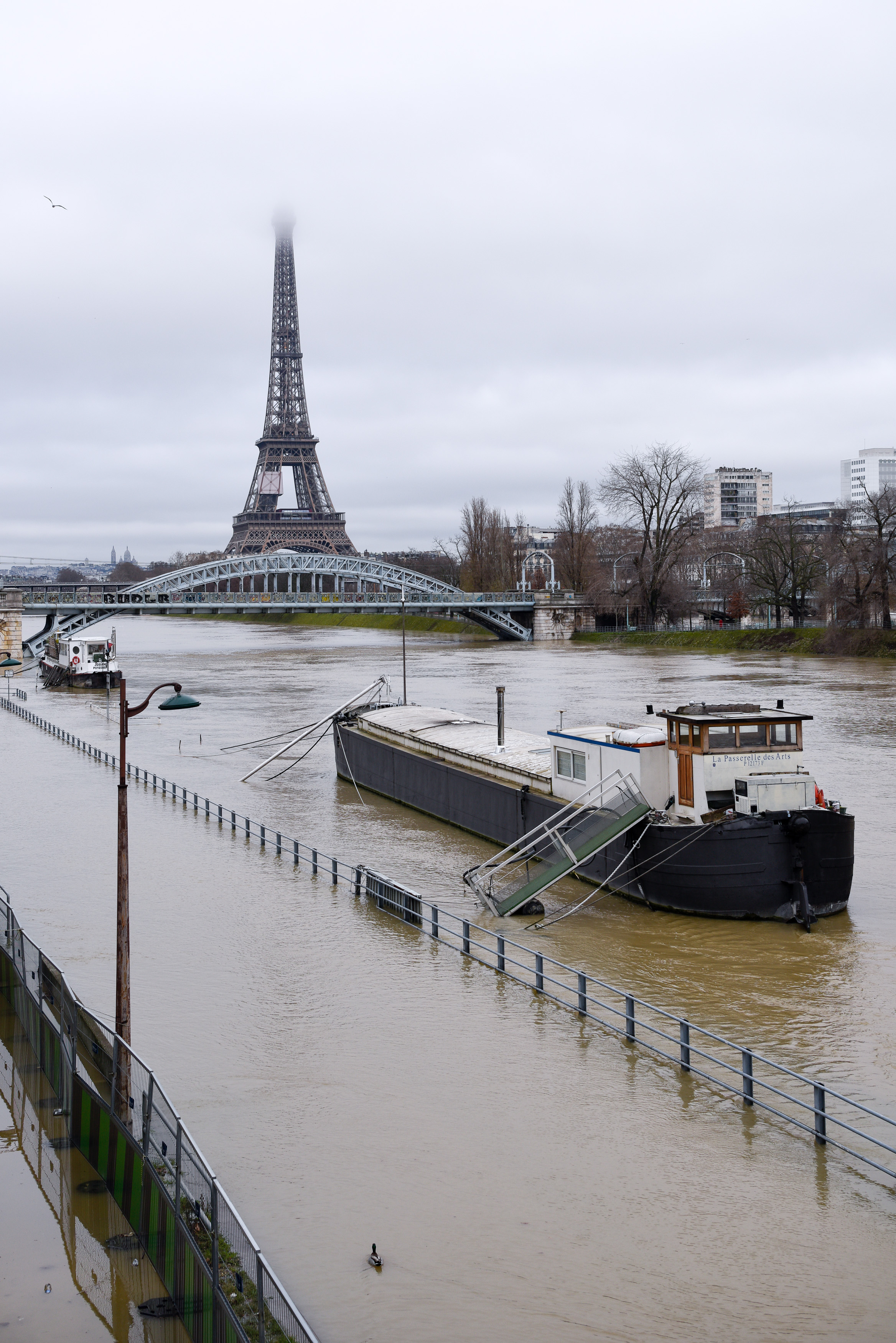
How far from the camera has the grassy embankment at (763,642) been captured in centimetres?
7869

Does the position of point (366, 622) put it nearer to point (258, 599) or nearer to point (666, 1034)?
point (258, 599)

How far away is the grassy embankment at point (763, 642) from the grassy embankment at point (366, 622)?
19.3 m

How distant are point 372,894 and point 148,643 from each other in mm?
109453

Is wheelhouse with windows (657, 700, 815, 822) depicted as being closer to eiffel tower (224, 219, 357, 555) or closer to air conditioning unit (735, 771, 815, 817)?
air conditioning unit (735, 771, 815, 817)

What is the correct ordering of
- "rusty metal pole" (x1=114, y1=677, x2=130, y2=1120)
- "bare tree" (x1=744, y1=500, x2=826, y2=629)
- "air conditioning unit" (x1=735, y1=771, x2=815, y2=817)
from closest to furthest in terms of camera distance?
"rusty metal pole" (x1=114, y1=677, x2=130, y2=1120), "air conditioning unit" (x1=735, y1=771, x2=815, y2=817), "bare tree" (x1=744, y1=500, x2=826, y2=629)

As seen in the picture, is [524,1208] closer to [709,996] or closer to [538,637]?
[709,996]

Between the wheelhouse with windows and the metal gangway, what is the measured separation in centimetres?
98

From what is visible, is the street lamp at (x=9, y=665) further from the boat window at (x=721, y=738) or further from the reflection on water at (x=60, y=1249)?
the reflection on water at (x=60, y=1249)

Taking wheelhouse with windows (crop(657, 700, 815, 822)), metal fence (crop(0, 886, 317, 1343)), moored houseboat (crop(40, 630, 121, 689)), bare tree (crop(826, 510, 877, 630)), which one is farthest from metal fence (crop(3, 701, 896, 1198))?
bare tree (crop(826, 510, 877, 630))

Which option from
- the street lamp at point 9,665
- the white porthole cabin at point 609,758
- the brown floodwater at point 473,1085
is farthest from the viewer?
the street lamp at point 9,665

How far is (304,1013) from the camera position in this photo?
1680 centimetres

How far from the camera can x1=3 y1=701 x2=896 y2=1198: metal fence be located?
12.7m

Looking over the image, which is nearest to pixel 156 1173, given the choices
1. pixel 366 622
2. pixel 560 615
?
pixel 560 615

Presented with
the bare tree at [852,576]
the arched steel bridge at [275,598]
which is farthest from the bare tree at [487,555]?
the bare tree at [852,576]
